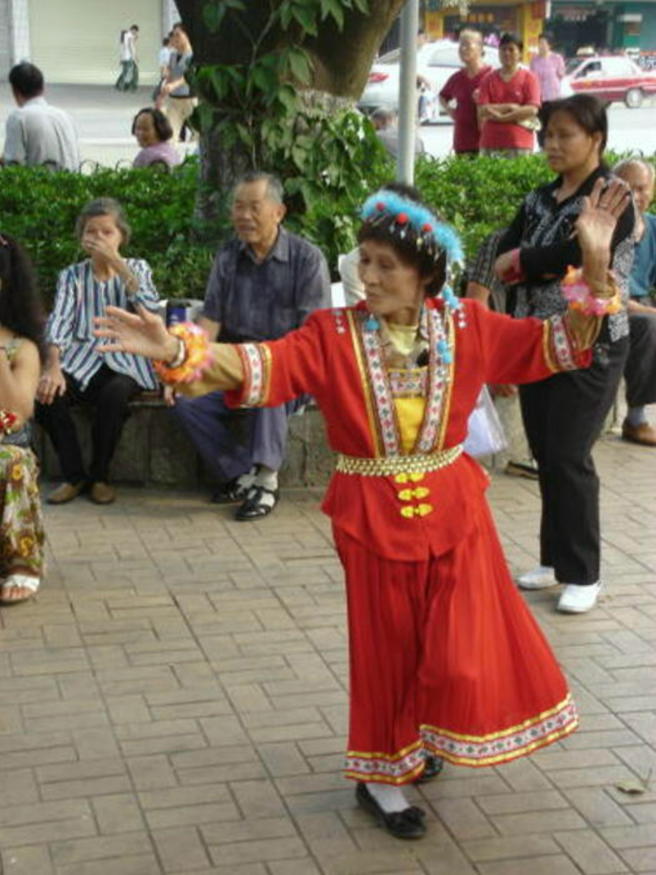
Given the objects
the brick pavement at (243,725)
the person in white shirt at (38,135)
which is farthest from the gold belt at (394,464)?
the person in white shirt at (38,135)

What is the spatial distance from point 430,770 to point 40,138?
25.5 feet

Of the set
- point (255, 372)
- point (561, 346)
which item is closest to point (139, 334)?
point (255, 372)

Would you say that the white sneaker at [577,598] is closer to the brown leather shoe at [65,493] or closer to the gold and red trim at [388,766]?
the gold and red trim at [388,766]

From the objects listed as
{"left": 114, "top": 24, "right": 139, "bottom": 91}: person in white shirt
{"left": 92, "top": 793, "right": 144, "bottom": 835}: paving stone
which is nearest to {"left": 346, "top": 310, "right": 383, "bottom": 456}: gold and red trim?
{"left": 92, "top": 793, "right": 144, "bottom": 835}: paving stone

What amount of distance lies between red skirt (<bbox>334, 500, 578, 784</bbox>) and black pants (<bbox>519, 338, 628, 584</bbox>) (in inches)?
64.5

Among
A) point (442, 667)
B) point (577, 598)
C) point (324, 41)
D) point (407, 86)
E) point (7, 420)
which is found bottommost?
point (577, 598)

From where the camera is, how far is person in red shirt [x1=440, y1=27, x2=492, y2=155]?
1423 centimetres

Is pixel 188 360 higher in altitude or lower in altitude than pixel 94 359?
higher

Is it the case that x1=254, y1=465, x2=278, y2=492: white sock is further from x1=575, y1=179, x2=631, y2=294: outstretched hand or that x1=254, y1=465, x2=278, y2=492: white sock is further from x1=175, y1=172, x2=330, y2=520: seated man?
x1=575, y1=179, x2=631, y2=294: outstretched hand

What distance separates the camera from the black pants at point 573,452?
5914 millimetres

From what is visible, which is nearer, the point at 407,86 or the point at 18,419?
the point at 18,419

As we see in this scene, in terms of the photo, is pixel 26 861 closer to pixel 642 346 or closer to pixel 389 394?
pixel 389 394

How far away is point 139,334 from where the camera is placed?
387cm

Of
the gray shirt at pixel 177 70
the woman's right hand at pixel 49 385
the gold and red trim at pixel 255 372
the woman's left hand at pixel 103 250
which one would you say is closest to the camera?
the gold and red trim at pixel 255 372
